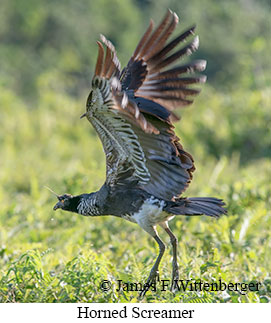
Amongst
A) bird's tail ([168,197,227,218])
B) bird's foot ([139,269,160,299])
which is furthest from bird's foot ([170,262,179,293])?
bird's tail ([168,197,227,218])

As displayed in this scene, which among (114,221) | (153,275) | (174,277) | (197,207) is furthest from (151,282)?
(114,221)

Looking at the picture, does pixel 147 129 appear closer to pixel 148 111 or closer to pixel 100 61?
pixel 148 111

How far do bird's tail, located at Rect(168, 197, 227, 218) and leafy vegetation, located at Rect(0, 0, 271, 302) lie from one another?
0.42 meters

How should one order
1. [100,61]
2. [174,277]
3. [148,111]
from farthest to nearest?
[174,277], [148,111], [100,61]

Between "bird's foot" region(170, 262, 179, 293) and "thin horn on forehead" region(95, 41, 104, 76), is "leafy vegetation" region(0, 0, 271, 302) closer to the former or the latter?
"bird's foot" region(170, 262, 179, 293)

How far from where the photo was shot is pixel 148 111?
453 cm

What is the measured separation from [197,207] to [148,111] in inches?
34.2

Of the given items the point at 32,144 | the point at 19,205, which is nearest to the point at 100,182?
the point at 19,205

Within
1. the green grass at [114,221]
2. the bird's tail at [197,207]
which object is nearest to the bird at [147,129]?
the bird's tail at [197,207]

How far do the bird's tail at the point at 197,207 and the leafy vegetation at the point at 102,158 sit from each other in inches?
16.4

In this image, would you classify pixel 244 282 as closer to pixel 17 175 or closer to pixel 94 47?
pixel 17 175

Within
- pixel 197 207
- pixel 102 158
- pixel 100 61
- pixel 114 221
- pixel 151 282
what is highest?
pixel 102 158

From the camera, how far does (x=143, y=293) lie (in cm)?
484

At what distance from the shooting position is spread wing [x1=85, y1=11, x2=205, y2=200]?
4281 millimetres
